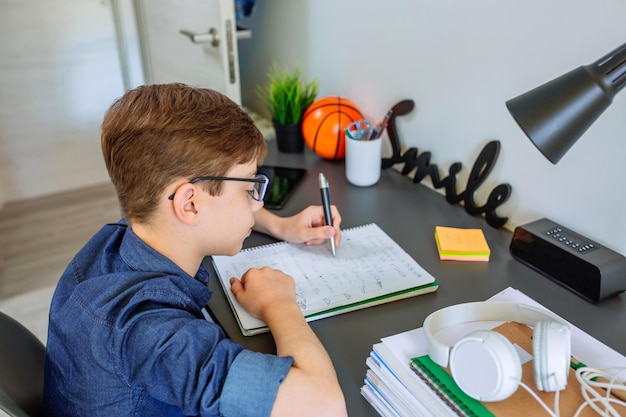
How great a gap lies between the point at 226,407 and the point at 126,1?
241 centimetres

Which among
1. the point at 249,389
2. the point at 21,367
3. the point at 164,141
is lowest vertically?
the point at 21,367

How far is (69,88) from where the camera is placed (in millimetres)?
2627

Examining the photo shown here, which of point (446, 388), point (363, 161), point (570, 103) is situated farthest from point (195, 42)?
point (446, 388)

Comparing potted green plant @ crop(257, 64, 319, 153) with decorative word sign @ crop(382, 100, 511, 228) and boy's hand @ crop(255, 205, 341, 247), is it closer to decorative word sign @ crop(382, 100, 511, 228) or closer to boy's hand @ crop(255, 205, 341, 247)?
decorative word sign @ crop(382, 100, 511, 228)

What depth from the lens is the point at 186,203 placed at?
73 cm

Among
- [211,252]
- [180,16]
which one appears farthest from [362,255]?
[180,16]

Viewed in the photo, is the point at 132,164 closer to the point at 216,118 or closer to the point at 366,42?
the point at 216,118

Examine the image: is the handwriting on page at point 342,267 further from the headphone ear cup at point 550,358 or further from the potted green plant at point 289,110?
the potted green plant at point 289,110

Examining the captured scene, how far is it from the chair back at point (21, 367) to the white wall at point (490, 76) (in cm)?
91

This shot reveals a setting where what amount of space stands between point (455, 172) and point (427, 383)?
2.10 ft

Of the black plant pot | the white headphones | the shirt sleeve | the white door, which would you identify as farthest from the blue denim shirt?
the white door

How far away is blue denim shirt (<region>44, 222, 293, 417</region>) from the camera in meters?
0.63

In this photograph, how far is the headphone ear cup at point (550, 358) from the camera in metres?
0.56

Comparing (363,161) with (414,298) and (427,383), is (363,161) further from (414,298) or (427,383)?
(427,383)
